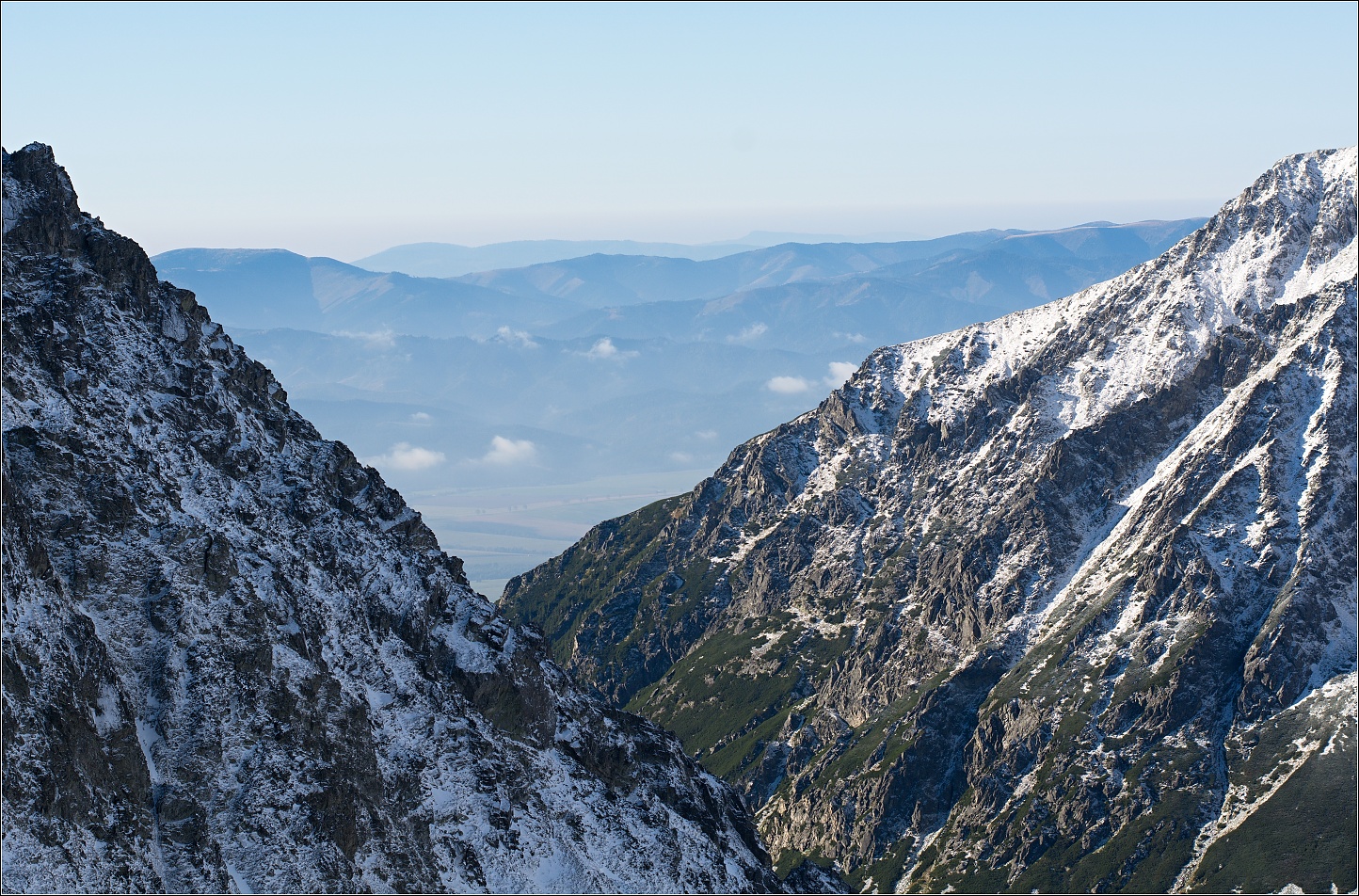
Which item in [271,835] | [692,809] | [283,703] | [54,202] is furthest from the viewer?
[692,809]

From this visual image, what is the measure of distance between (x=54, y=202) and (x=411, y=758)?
8509 centimetres

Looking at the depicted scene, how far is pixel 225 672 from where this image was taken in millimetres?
145250

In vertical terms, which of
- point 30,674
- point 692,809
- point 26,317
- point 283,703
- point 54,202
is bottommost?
point 692,809

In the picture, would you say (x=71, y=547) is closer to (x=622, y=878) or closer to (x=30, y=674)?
(x=30, y=674)

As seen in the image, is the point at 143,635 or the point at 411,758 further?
the point at 411,758

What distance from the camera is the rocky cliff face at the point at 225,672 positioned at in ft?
423

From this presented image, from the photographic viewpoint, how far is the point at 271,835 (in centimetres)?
13750

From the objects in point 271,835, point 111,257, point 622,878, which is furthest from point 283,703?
point 111,257

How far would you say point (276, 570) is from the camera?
534 feet

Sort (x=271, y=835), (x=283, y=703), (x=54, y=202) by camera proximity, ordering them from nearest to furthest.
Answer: (x=271, y=835)
(x=283, y=703)
(x=54, y=202)

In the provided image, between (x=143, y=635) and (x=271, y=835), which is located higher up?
(x=143, y=635)

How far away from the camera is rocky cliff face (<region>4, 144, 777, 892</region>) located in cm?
12888

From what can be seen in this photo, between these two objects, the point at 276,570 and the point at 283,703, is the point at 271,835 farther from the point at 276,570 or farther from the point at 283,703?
the point at 276,570

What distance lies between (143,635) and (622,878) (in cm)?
6387
